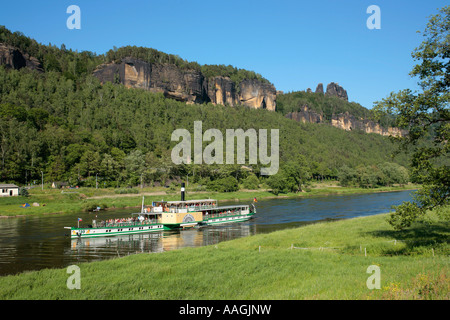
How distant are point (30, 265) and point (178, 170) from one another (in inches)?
3427

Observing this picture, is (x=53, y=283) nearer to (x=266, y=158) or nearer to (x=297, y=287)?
(x=297, y=287)

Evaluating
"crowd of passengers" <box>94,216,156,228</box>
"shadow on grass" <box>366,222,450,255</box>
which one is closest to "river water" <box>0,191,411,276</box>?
"crowd of passengers" <box>94,216,156,228</box>

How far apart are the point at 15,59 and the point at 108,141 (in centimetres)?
8407

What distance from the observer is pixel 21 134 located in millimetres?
98312

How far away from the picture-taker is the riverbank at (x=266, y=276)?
15.1m

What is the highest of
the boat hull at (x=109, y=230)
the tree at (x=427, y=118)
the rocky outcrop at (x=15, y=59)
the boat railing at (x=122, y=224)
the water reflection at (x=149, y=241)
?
the rocky outcrop at (x=15, y=59)

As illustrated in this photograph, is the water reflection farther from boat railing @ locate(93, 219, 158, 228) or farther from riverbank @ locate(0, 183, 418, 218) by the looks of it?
riverbank @ locate(0, 183, 418, 218)

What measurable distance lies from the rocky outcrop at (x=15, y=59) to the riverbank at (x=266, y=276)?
169695 millimetres

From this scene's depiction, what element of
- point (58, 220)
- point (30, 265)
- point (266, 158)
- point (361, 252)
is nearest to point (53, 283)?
point (30, 265)

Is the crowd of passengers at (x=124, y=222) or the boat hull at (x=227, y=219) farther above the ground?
the crowd of passengers at (x=124, y=222)

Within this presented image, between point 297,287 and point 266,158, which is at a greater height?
point 266,158

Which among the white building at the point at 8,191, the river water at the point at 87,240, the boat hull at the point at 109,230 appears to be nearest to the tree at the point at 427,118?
the river water at the point at 87,240

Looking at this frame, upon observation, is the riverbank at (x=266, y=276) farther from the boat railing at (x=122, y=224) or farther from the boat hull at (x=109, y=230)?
the boat railing at (x=122, y=224)
